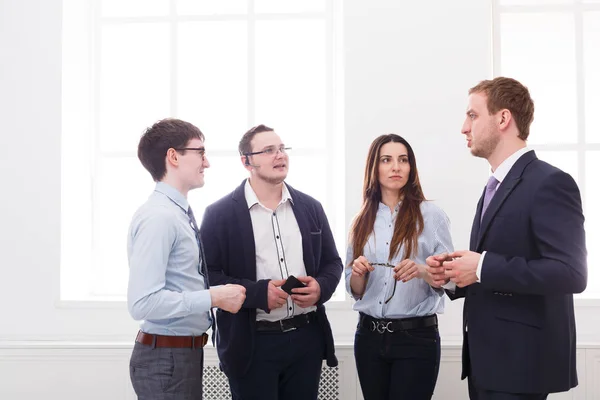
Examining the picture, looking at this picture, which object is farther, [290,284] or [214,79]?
[214,79]

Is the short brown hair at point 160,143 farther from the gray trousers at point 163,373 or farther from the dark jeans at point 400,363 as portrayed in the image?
the dark jeans at point 400,363

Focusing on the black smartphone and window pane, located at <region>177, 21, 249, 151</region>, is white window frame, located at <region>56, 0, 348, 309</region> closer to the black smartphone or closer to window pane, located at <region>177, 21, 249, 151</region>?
window pane, located at <region>177, 21, 249, 151</region>

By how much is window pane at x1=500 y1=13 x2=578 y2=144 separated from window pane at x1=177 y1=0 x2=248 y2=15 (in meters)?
2.05

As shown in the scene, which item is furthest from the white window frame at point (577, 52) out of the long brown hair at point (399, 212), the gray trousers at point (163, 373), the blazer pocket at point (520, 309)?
the gray trousers at point (163, 373)

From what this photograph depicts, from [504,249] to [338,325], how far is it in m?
1.86

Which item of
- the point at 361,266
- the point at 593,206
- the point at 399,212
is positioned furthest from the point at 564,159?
the point at 361,266

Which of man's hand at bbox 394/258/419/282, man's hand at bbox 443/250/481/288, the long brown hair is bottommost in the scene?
man's hand at bbox 394/258/419/282

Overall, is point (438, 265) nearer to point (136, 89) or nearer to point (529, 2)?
point (529, 2)

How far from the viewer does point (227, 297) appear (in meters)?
2.19

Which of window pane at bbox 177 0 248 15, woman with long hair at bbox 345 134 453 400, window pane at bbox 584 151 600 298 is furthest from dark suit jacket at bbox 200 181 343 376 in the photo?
window pane at bbox 584 151 600 298

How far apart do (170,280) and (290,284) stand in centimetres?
59

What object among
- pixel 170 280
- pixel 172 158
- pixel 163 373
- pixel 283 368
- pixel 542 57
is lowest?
pixel 283 368

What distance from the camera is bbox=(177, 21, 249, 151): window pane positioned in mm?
4355

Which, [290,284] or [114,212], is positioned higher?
[114,212]
